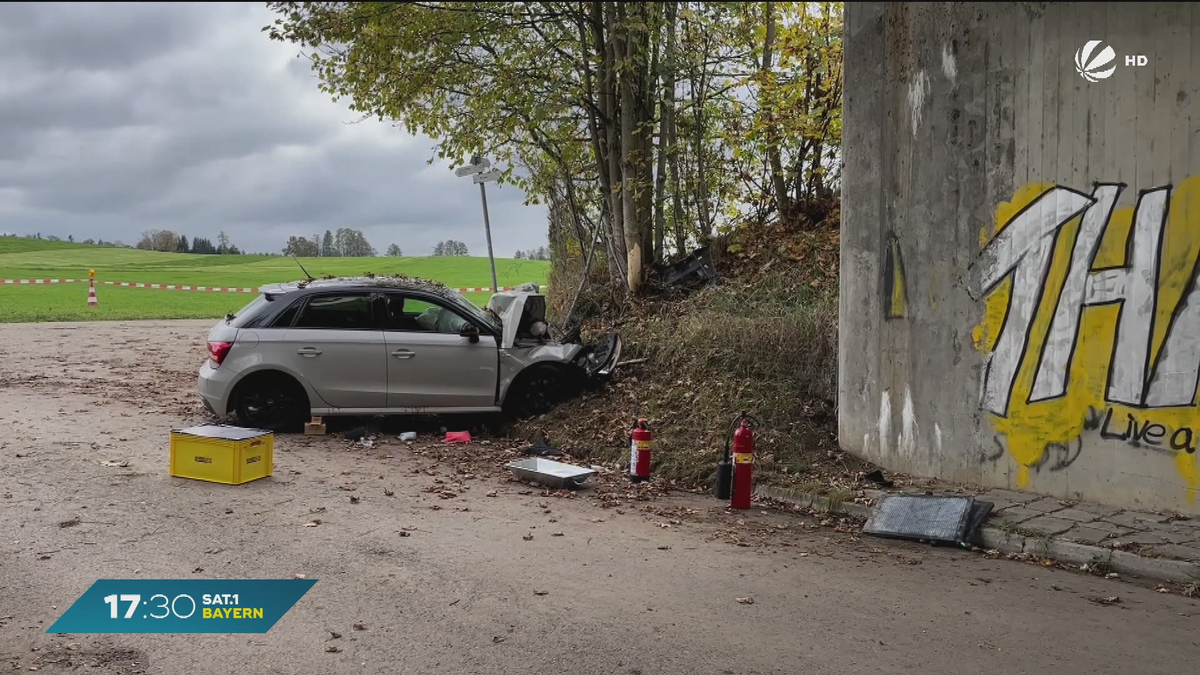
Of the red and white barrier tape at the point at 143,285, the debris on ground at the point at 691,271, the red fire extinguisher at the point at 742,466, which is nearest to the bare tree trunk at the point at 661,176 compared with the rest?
the debris on ground at the point at 691,271

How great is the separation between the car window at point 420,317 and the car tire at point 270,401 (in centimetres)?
132

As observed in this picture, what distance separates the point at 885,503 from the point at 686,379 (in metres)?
3.79

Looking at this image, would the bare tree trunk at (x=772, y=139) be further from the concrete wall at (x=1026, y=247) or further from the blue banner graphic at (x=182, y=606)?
the blue banner graphic at (x=182, y=606)

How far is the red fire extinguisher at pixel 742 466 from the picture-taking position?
26.0 ft

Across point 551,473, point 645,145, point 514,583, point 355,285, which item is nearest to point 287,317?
point 355,285

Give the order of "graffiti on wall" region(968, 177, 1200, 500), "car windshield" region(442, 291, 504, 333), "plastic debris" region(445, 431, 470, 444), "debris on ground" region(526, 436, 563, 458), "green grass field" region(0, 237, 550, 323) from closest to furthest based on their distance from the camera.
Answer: "graffiti on wall" region(968, 177, 1200, 500) → "debris on ground" region(526, 436, 563, 458) → "plastic debris" region(445, 431, 470, 444) → "car windshield" region(442, 291, 504, 333) → "green grass field" region(0, 237, 550, 323)

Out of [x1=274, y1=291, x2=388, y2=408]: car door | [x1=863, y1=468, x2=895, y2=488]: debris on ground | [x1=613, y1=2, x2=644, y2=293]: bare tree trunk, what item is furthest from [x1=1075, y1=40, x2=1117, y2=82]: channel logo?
[x1=274, y1=291, x2=388, y2=408]: car door

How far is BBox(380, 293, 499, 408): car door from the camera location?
1076cm

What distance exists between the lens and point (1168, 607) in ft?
18.3

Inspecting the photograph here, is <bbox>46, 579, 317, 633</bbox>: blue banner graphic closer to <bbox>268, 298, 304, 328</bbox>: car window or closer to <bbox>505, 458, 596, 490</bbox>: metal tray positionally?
<bbox>505, 458, 596, 490</bbox>: metal tray

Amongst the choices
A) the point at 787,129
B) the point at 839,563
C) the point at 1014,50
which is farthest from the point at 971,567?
the point at 787,129

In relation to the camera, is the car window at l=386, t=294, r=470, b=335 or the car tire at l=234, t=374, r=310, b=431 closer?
the car tire at l=234, t=374, r=310, b=431

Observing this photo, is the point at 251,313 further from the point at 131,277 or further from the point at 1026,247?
A: the point at 131,277

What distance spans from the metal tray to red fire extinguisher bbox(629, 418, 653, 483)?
405mm
